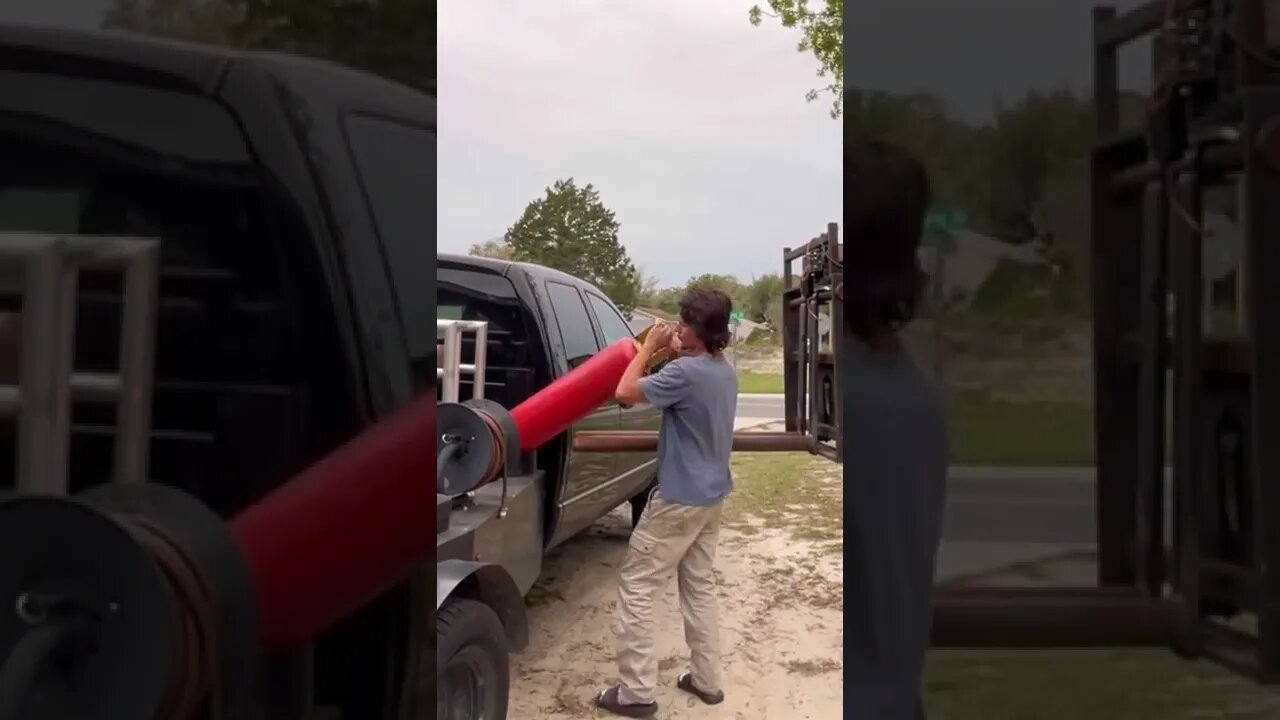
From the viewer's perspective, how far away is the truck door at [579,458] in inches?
166

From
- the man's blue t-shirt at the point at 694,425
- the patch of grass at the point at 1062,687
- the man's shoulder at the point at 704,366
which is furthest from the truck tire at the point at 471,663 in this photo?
the patch of grass at the point at 1062,687

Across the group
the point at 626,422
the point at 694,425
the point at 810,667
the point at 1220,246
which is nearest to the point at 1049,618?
the point at 1220,246

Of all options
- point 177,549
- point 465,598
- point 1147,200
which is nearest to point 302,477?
point 177,549

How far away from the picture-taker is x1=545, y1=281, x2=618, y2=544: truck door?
13.8 feet

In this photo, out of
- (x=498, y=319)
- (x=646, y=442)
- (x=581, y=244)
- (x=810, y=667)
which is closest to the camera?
(x=810, y=667)

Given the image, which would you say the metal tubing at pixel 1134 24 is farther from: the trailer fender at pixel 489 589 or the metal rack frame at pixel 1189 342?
the trailer fender at pixel 489 589

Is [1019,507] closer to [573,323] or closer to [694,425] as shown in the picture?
[694,425]

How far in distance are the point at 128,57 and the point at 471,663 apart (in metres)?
2.02

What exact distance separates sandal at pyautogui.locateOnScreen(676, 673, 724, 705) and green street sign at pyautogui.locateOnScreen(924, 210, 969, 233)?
9.05 feet

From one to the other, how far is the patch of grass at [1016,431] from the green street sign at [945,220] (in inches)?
8.8

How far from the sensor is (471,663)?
2.74 metres

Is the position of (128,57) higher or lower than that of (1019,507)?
higher

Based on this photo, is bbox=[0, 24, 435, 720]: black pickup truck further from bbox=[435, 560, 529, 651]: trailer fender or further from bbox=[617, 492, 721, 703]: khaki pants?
bbox=[617, 492, 721, 703]: khaki pants

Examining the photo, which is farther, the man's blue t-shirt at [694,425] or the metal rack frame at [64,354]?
the man's blue t-shirt at [694,425]
